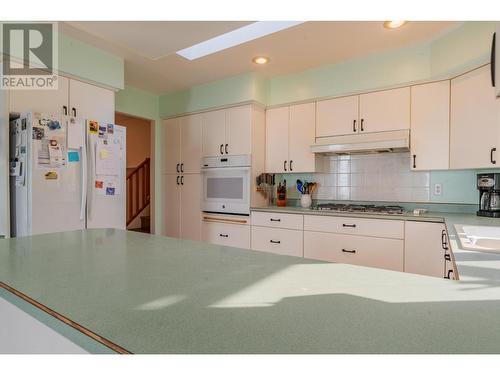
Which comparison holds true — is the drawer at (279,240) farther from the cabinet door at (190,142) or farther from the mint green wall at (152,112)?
the mint green wall at (152,112)

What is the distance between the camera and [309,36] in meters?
2.52

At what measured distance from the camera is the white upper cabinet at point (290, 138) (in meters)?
3.27

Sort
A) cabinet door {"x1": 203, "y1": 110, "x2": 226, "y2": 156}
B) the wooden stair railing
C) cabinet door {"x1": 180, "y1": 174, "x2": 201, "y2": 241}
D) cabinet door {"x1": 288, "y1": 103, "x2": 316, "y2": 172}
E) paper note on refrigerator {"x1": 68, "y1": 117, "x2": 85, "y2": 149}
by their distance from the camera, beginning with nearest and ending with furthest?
1. paper note on refrigerator {"x1": 68, "y1": 117, "x2": 85, "y2": 149}
2. cabinet door {"x1": 288, "y1": 103, "x2": 316, "y2": 172}
3. cabinet door {"x1": 203, "y1": 110, "x2": 226, "y2": 156}
4. cabinet door {"x1": 180, "y1": 174, "x2": 201, "y2": 241}
5. the wooden stair railing

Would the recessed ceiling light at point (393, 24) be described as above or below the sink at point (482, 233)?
above

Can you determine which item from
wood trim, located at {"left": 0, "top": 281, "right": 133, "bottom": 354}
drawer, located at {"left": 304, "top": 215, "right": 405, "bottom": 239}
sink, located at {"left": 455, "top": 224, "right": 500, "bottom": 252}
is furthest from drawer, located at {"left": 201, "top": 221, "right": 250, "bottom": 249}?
wood trim, located at {"left": 0, "top": 281, "right": 133, "bottom": 354}

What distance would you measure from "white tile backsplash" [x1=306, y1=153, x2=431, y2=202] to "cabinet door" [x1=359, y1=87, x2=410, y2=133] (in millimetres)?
353

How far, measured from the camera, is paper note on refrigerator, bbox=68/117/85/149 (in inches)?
94.2

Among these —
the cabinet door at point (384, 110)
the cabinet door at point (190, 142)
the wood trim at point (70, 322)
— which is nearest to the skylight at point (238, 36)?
the cabinet door at point (190, 142)

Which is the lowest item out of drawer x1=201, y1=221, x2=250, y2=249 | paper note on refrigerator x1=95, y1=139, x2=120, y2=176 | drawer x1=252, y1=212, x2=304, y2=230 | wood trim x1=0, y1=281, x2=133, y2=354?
drawer x1=201, y1=221, x2=250, y2=249

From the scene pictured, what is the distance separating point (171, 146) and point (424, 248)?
319 centimetres

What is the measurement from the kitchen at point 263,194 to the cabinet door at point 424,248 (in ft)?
0.05

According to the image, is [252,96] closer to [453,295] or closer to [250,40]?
[250,40]

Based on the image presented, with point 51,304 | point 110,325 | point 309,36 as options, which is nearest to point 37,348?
point 51,304

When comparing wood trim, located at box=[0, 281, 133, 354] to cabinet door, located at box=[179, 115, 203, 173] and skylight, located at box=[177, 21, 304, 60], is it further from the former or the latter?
cabinet door, located at box=[179, 115, 203, 173]
